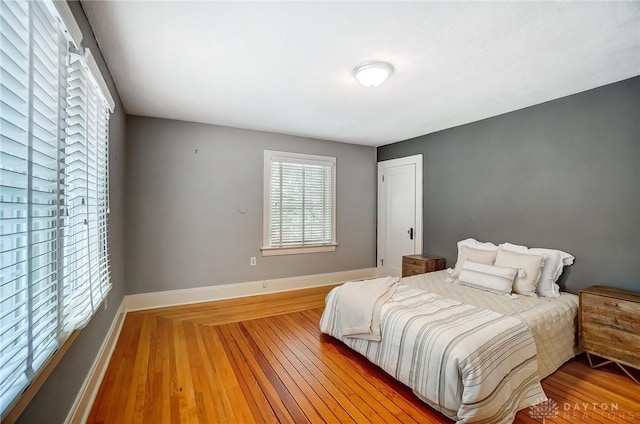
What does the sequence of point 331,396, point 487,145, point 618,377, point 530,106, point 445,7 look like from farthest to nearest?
point 487,145, point 530,106, point 618,377, point 331,396, point 445,7

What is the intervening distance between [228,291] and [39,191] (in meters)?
3.23

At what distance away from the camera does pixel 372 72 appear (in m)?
Result: 2.38

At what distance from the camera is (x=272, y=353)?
2.66 meters

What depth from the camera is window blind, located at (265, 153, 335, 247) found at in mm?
4504

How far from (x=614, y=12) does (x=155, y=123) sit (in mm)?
4418

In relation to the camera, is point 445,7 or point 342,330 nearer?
point 445,7

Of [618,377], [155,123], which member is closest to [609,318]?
[618,377]

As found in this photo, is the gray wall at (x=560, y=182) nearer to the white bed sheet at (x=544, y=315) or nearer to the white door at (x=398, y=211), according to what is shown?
the white door at (x=398, y=211)

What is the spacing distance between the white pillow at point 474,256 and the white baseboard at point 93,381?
11.1ft

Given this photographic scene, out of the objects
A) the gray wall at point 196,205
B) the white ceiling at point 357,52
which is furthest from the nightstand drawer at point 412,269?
A: the white ceiling at point 357,52

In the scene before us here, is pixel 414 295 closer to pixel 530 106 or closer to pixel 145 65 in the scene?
pixel 530 106

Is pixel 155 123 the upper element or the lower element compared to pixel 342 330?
Result: upper

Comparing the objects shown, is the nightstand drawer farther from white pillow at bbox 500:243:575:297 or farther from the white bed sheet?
white pillow at bbox 500:243:575:297

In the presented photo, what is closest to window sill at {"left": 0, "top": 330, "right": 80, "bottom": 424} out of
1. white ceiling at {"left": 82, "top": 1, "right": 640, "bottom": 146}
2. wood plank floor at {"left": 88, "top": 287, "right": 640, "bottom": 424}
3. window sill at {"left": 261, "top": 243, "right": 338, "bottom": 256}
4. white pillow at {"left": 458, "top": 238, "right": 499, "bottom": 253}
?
wood plank floor at {"left": 88, "top": 287, "right": 640, "bottom": 424}
